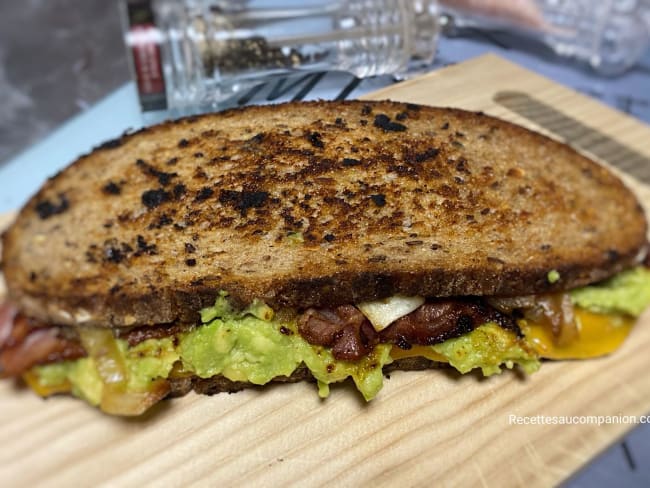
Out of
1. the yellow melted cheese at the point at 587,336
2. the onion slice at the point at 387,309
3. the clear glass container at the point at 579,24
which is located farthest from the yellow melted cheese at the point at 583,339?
the clear glass container at the point at 579,24

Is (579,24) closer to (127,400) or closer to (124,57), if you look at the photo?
(124,57)

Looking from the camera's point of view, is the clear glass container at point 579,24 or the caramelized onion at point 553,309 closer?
the caramelized onion at point 553,309

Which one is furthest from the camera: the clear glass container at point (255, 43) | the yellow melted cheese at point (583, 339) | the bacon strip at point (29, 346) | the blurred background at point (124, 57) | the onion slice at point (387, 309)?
the blurred background at point (124, 57)

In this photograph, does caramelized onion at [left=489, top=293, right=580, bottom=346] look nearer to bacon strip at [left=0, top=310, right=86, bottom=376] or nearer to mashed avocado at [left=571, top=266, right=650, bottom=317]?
mashed avocado at [left=571, top=266, right=650, bottom=317]

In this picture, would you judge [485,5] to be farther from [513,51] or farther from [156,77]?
[156,77]

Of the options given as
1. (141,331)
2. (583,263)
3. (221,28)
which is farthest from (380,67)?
(141,331)

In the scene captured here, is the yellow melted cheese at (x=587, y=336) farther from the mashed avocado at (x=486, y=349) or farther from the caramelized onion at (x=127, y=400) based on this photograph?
the caramelized onion at (x=127, y=400)

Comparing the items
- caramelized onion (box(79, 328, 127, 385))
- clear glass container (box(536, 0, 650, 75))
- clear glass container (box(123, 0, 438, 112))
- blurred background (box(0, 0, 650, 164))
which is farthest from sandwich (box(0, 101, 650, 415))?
clear glass container (box(536, 0, 650, 75))

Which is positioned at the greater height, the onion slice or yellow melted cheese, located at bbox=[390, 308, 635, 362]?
the onion slice
